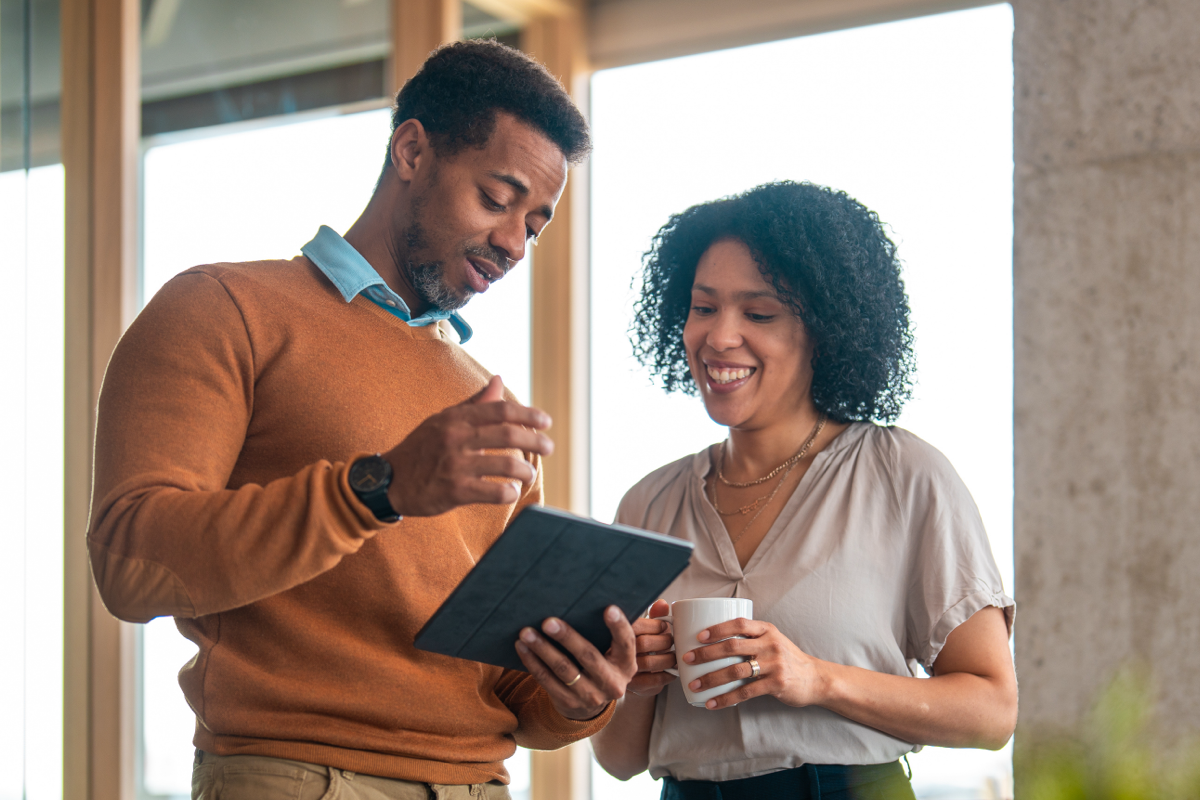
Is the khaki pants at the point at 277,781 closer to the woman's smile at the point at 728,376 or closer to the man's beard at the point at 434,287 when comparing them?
the man's beard at the point at 434,287

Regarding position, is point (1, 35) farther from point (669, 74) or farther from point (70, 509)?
point (669, 74)

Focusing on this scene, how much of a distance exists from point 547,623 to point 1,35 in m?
2.41

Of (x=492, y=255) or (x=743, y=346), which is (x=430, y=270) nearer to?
(x=492, y=255)

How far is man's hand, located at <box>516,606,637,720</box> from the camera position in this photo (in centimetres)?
133

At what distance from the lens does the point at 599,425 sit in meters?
3.63

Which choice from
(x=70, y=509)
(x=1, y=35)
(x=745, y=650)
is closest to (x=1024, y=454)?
(x=745, y=650)

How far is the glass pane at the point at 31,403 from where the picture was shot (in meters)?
2.74

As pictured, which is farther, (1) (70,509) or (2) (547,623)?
(1) (70,509)

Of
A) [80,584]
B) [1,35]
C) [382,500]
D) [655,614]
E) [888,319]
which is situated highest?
[1,35]

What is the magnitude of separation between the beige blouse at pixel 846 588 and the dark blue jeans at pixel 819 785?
0.05 feet

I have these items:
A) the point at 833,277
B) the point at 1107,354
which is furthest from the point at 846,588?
the point at 1107,354

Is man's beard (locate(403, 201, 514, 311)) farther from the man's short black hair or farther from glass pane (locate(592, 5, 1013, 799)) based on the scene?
glass pane (locate(592, 5, 1013, 799))

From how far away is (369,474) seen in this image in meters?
1.08

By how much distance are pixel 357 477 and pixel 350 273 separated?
521 mm
